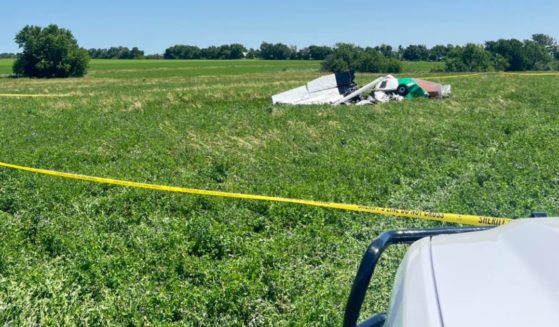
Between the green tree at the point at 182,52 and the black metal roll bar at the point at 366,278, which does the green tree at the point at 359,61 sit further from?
the black metal roll bar at the point at 366,278

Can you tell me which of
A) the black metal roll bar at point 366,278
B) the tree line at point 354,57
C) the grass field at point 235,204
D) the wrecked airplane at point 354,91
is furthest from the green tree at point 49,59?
the black metal roll bar at point 366,278

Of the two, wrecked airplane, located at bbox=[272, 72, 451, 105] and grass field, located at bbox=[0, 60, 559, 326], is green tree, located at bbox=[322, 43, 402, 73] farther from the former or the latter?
grass field, located at bbox=[0, 60, 559, 326]

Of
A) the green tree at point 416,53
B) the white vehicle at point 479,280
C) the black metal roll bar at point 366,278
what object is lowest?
the black metal roll bar at point 366,278

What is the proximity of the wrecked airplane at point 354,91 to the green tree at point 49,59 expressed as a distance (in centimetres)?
5489

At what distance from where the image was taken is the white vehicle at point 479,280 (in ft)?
4.17

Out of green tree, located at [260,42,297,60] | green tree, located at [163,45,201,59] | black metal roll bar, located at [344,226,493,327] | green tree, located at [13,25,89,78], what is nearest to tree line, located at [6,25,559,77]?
green tree, located at [13,25,89,78]

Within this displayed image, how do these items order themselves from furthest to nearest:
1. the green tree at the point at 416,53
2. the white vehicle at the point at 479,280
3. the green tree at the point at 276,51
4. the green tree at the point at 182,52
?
the green tree at the point at 182,52, the green tree at the point at 276,51, the green tree at the point at 416,53, the white vehicle at the point at 479,280

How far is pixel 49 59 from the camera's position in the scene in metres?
64.9

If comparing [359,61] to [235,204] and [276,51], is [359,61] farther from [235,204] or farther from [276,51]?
[235,204]

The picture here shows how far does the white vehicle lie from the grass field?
81.9 inches

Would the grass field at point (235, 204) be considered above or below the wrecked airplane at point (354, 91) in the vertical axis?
below

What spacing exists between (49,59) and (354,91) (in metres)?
57.6

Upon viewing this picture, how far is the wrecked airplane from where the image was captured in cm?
1664

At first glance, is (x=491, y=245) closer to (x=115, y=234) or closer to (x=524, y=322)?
(x=524, y=322)
